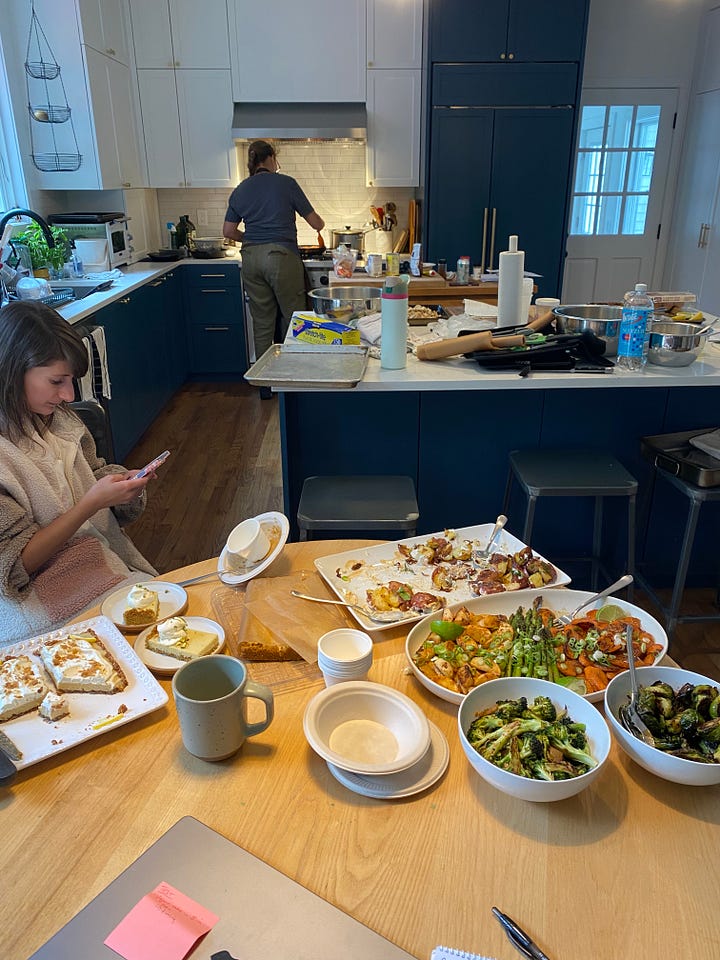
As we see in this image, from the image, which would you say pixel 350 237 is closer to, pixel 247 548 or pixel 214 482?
pixel 214 482

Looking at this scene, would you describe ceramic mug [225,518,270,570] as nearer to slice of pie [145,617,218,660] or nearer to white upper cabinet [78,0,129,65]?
slice of pie [145,617,218,660]

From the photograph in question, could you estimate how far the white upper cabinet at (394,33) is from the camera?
500 centimetres

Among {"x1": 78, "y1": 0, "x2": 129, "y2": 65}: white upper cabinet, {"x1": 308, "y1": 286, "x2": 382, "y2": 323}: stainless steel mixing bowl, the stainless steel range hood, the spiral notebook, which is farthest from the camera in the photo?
the stainless steel range hood

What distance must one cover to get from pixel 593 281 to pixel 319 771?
5.55m

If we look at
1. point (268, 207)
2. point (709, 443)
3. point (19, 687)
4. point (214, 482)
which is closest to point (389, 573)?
point (19, 687)

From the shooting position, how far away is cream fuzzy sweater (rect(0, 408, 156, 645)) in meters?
1.42

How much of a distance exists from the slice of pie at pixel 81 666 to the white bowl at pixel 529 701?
513 millimetres

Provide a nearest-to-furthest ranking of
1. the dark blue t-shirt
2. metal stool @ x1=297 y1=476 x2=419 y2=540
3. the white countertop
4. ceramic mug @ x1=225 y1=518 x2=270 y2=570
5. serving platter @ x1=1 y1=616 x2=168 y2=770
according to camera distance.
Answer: serving platter @ x1=1 y1=616 x2=168 y2=770, ceramic mug @ x1=225 y1=518 x2=270 y2=570, metal stool @ x1=297 y1=476 x2=419 y2=540, the white countertop, the dark blue t-shirt

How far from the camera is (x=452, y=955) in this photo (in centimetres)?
70

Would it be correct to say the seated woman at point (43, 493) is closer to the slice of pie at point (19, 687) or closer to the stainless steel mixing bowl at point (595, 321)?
the slice of pie at point (19, 687)

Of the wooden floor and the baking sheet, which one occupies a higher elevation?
the baking sheet

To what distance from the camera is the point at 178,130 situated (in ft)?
17.3

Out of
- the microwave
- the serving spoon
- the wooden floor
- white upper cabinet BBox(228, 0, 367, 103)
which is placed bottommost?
the wooden floor

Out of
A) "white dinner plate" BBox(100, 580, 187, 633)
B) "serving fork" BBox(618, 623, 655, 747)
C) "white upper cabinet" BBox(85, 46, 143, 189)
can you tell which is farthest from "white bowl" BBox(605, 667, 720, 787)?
"white upper cabinet" BBox(85, 46, 143, 189)
